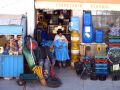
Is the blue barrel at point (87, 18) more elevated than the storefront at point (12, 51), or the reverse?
the blue barrel at point (87, 18)

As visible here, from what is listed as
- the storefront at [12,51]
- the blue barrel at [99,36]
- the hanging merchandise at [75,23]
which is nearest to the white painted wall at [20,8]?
the storefront at [12,51]

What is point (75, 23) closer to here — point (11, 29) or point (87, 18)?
point (87, 18)

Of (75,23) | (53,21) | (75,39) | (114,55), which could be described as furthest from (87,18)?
(53,21)

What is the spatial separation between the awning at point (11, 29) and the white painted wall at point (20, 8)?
1271 mm

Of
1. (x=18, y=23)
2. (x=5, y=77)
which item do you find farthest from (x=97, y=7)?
(x=5, y=77)

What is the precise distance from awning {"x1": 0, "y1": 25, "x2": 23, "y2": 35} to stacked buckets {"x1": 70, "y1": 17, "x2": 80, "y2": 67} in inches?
95.1

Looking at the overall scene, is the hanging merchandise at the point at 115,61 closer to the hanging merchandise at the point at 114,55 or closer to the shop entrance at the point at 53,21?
the hanging merchandise at the point at 114,55

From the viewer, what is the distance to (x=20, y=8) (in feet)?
55.8

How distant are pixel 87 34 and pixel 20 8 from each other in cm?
292

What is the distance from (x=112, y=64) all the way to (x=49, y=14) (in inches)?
160

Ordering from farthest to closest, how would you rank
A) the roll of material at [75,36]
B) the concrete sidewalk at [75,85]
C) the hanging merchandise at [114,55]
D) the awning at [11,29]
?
the roll of material at [75,36]
the hanging merchandise at [114,55]
the awning at [11,29]
the concrete sidewalk at [75,85]

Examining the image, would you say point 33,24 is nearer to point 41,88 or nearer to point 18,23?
point 18,23

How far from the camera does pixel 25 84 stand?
1558 cm

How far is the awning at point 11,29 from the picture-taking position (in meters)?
15.8
